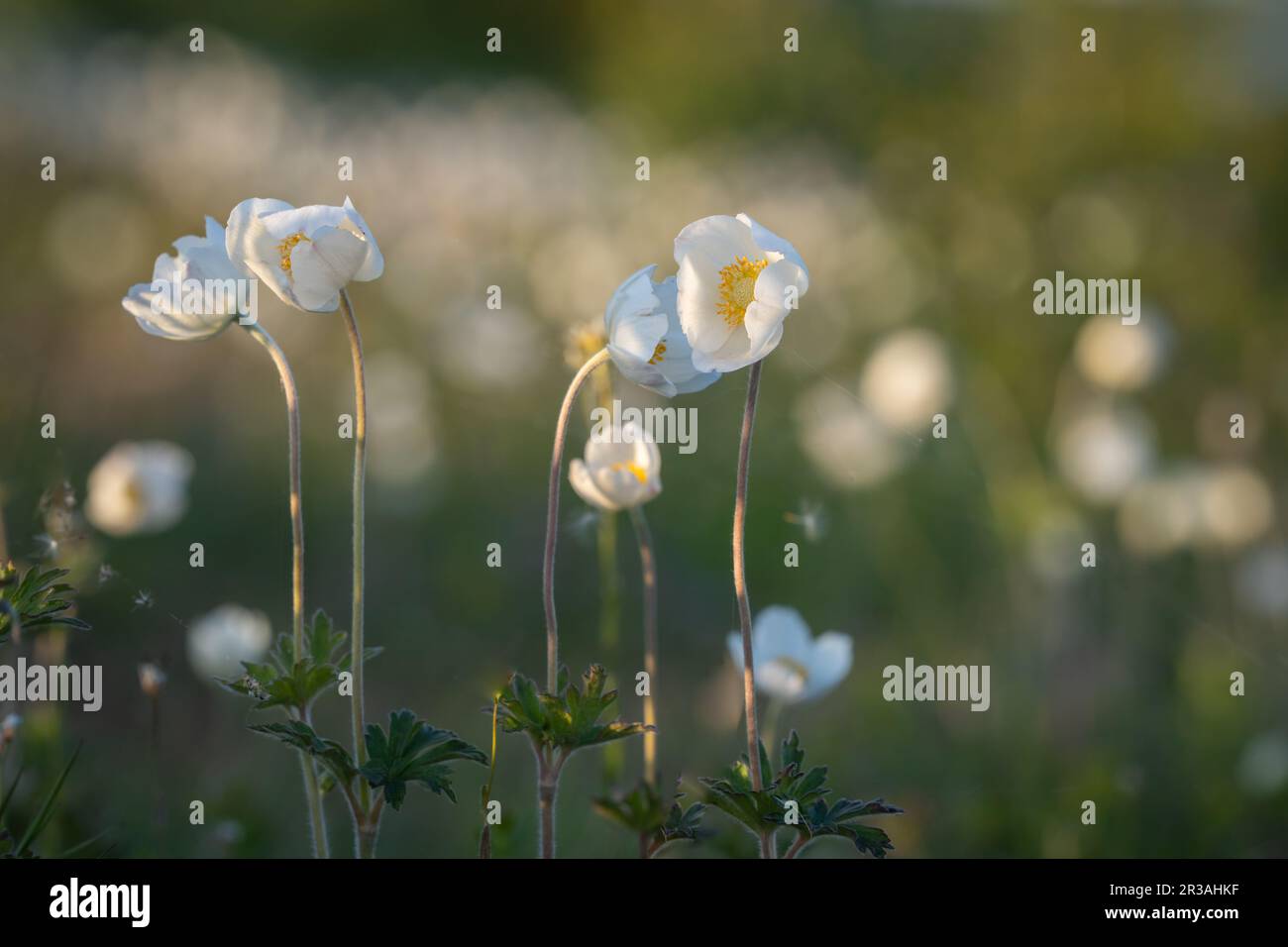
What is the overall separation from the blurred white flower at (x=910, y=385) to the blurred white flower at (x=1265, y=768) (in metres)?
1.15

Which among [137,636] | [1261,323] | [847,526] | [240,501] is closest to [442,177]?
[240,501]

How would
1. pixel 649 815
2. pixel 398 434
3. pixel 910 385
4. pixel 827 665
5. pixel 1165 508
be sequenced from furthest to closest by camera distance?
pixel 398 434
pixel 1165 508
pixel 910 385
pixel 827 665
pixel 649 815

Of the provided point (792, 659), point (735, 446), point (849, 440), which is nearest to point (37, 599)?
point (792, 659)

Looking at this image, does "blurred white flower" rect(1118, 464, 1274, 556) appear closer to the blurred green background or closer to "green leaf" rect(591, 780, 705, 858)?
the blurred green background

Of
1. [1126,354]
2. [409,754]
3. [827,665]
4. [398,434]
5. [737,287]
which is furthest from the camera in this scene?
[398,434]

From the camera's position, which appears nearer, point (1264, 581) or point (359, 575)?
point (359, 575)

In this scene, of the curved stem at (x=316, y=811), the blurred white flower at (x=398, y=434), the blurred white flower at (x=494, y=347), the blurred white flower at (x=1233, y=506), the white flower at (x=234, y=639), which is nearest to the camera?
the curved stem at (x=316, y=811)

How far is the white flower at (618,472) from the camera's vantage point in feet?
5.09

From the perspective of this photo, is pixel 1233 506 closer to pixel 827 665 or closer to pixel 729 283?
pixel 827 665

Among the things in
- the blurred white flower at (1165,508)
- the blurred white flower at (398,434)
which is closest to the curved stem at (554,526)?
the blurred white flower at (398,434)

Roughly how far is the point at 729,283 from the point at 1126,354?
220cm

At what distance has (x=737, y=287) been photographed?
1.39 m

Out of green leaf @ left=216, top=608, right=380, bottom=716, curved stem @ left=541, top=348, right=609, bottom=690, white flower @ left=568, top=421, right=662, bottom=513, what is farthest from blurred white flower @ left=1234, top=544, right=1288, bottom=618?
green leaf @ left=216, top=608, right=380, bottom=716

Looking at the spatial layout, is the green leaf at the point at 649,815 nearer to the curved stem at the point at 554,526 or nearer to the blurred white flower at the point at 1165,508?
the curved stem at the point at 554,526
